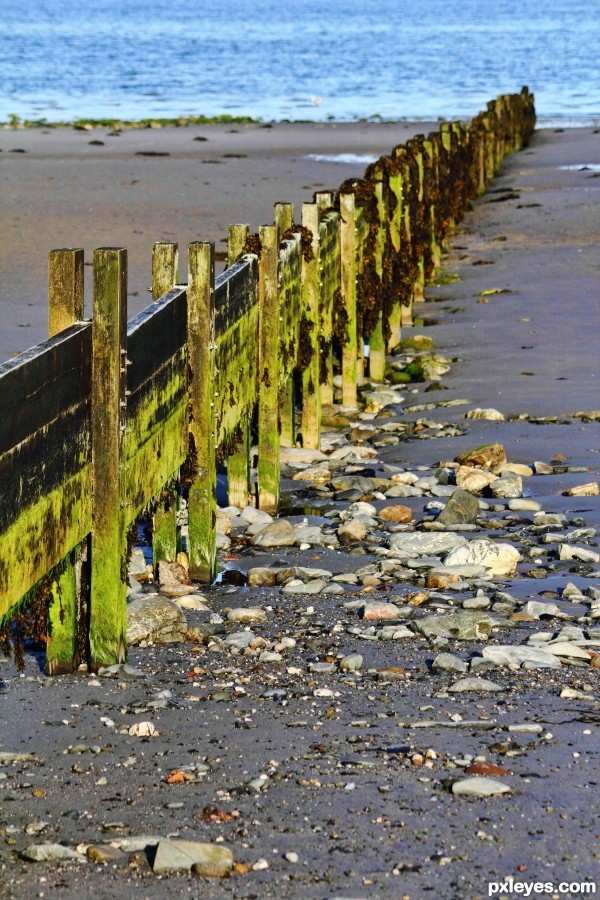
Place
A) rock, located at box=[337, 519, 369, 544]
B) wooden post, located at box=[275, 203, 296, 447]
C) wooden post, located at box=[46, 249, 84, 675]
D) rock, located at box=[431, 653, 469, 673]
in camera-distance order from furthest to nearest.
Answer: wooden post, located at box=[275, 203, 296, 447], rock, located at box=[337, 519, 369, 544], rock, located at box=[431, 653, 469, 673], wooden post, located at box=[46, 249, 84, 675]

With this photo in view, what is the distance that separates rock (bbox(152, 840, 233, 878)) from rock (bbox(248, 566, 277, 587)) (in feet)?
10.5

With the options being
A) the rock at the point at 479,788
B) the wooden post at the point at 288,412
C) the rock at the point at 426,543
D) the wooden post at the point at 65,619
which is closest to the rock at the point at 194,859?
the rock at the point at 479,788

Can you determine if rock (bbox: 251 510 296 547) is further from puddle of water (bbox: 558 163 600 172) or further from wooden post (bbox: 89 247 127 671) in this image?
puddle of water (bbox: 558 163 600 172)

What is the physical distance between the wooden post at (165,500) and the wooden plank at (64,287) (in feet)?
4.67

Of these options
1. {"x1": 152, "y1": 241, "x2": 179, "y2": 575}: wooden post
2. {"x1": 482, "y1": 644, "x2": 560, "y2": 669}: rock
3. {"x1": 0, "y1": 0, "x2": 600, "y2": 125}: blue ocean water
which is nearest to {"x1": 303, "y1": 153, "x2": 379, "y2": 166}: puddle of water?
{"x1": 0, "y1": 0, "x2": 600, "y2": 125}: blue ocean water

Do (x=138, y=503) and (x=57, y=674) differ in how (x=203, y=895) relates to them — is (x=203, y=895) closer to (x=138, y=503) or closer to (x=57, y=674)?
(x=57, y=674)

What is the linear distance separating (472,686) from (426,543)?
7.42 ft

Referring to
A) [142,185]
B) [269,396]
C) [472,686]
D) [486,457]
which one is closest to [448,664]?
[472,686]

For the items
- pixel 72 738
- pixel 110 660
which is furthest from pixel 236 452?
pixel 72 738

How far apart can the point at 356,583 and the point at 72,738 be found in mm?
2482

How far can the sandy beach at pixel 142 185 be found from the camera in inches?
660

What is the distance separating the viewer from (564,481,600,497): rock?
8.70 m

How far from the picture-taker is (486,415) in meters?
10.9

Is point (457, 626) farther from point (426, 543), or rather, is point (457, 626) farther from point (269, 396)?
point (269, 396)
